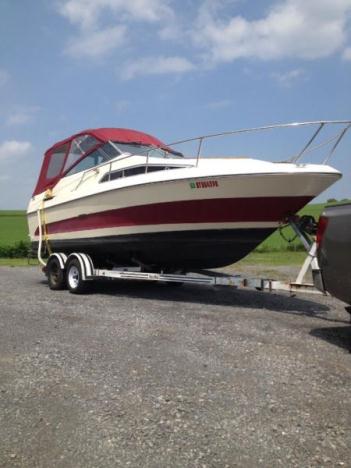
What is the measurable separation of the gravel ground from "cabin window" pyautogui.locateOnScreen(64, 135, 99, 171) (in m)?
4.18

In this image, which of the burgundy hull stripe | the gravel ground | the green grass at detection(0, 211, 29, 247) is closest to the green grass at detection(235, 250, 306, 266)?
the burgundy hull stripe

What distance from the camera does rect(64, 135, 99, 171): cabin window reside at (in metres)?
9.91

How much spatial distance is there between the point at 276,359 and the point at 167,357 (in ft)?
3.48

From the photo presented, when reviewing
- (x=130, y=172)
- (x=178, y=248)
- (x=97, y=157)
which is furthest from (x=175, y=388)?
(x=97, y=157)

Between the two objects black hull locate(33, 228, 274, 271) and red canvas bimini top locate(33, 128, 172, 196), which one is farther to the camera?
red canvas bimini top locate(33, 128, 172, 196)

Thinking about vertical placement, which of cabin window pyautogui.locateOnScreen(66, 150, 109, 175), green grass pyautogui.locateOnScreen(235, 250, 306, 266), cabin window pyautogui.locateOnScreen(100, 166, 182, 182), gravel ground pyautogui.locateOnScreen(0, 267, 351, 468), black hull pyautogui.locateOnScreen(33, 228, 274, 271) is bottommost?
green grass pyautogui.locateOnScreen(235, 250, 306, 266)

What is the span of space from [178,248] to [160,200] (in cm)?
86

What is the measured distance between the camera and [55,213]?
1038 cm

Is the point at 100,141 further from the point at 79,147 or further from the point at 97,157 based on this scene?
the point at 79,147

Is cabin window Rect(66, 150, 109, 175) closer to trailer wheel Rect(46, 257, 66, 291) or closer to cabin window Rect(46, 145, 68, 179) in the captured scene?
cabin window Rect(46, 145, 68, 179)

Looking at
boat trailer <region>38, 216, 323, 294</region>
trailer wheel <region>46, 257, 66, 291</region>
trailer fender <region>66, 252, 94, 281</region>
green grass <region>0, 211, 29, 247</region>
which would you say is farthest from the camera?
green grass <region>0, 211, 29, 247</region>

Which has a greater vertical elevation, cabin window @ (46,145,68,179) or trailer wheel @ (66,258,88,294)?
cabin window @ (46,145,68,179)

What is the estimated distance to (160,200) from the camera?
7664 mm

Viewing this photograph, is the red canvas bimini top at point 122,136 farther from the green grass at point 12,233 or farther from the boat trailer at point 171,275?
the green grass at point 12,233
